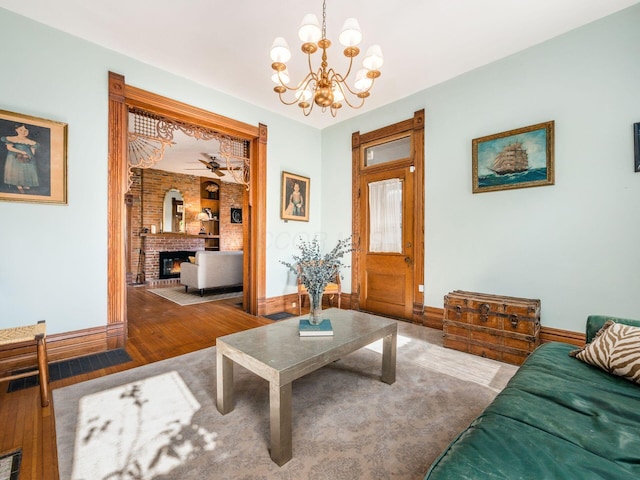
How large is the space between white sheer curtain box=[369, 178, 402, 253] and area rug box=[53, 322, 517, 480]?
195 cm

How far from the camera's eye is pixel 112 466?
1448mm

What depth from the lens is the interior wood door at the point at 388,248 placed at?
4.05 m

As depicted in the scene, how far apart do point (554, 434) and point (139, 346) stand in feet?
11.4

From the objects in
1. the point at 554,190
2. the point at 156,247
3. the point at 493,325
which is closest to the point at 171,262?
the point at 156,247

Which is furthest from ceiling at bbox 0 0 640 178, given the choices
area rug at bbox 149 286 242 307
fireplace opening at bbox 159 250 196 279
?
fireplace opening at bbox 159 250 196 279

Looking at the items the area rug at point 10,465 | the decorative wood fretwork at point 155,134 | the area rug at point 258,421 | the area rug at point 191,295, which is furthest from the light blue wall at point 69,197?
the area rug at point 191,295

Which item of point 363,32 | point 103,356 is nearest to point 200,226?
point 103,356

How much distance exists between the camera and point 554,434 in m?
1.05

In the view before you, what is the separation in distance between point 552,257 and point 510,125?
1489mm

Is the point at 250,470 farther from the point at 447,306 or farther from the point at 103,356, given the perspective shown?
the point at 447,306

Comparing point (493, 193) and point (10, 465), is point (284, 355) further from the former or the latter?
point (493, 193)

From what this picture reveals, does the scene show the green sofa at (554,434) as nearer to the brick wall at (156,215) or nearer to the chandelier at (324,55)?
the chandelier at (324,55)

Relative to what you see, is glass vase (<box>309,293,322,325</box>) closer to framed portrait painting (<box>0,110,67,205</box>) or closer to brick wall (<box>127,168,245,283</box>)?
framed portrait painting (<box>0,110,67,205</box>)

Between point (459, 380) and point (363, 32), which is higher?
point (363, 32)
